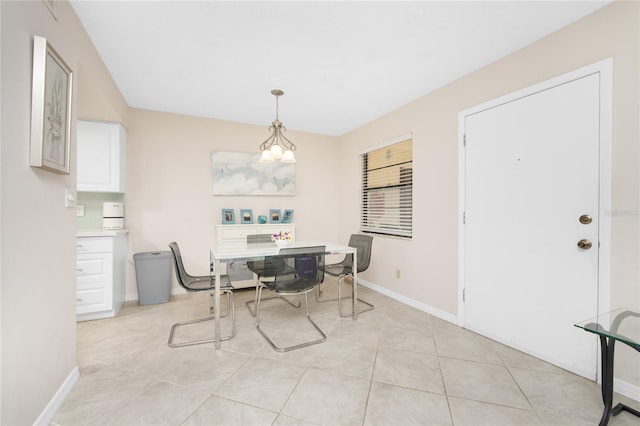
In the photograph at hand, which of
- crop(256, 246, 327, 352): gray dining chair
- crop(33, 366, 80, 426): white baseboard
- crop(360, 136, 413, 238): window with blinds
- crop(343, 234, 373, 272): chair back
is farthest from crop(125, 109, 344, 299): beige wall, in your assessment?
crop(33, 366, 80, 426): white baseboard

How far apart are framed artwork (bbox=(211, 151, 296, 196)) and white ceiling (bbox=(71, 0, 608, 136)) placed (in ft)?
3.08

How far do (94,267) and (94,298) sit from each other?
0.32 m

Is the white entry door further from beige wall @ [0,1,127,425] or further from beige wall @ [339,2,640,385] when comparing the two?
beige wall @ [0,1,127,425]

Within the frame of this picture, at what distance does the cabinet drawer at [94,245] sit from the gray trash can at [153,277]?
0.44m

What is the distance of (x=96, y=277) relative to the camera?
2.90m

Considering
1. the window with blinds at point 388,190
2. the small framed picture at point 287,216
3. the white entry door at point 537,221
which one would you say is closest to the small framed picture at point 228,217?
the small framed picture at point 287,216

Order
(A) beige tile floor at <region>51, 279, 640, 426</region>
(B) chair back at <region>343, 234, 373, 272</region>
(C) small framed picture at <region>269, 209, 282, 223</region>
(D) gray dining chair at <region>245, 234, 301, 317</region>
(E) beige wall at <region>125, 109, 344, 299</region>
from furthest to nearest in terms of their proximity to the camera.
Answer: (C) small framed picture at <region>269, 209, 282, 223</region>, (E) beige wall at <region>125, 109, 344, 299</region>, (B) chair back at <region>343, 234, 373, 272</region>, (D) gray dining chair at <region>245, 234, 301, 317</region>, (A) beige tile floor at <region>51, 279, 640, 426</region>

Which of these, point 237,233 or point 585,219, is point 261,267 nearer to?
point 237,233

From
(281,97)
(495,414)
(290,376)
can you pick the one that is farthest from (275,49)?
(495,414)

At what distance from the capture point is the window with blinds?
3498 mm

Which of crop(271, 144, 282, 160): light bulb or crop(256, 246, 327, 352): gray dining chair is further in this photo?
crop(271, 144, 282, 160): light bulb

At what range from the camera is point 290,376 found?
6.30 ft

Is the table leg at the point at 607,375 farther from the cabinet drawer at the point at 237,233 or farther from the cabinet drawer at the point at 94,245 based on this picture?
the cabinet drawer at the point at 94,245

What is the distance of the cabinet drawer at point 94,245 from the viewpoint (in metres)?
2.84
